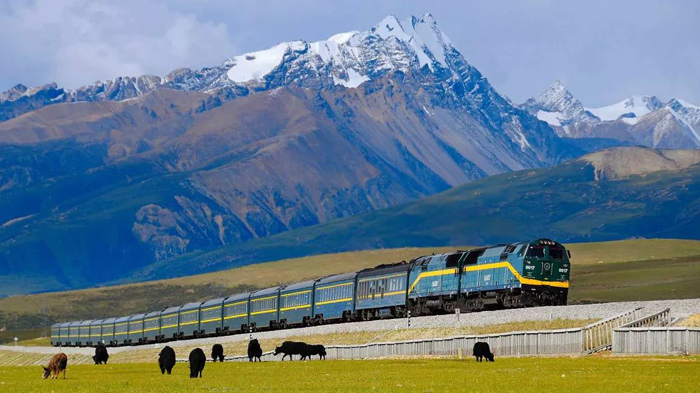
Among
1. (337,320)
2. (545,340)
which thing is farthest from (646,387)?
(337,320)

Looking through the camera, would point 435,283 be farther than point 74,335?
No

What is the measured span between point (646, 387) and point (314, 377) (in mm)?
16901

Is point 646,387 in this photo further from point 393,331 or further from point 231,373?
point 393,331

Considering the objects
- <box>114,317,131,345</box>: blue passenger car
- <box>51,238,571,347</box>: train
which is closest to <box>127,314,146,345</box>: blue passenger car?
<box>114,317,131,345</box>: blue passenger car

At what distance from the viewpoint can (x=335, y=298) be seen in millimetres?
108688

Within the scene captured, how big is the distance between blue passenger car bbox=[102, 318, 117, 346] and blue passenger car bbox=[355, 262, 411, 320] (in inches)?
2369

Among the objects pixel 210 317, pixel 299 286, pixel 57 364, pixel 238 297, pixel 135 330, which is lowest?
pixel 57 364

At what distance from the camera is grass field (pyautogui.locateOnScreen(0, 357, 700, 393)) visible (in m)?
44.8

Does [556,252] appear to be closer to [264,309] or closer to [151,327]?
[264,309]

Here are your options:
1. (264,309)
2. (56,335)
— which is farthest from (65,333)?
(264,309)

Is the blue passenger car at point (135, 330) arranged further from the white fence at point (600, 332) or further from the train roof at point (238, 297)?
the white fence at point (600, 332)

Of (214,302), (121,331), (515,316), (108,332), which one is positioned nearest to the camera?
(515,316)

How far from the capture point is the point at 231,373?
199 feet

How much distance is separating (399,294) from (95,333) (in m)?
75.9
